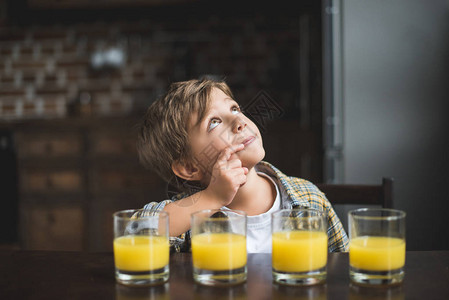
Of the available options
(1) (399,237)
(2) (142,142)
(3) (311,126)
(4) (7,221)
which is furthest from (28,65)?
(1) (399,237)

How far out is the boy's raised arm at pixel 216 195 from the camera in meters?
1.01

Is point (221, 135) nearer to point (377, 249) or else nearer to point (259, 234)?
point (259, 234)

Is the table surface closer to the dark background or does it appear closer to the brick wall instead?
the dark background

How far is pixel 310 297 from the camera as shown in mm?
655

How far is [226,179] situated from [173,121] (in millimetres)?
271

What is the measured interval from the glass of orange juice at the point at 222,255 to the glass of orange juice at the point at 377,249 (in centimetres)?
16

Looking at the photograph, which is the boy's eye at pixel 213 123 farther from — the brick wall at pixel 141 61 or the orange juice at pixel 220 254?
the brick wall at pixel 141 61

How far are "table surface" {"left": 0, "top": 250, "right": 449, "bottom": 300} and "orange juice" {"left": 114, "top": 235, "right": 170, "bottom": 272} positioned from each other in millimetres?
30

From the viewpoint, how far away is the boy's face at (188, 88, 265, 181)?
111 centimetres

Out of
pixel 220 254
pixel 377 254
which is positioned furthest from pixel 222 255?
pixel 377 254

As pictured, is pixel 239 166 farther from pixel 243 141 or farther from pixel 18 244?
pixel 18 244

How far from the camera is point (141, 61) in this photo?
12.1ft

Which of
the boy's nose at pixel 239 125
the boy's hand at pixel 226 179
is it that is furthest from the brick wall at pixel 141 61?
the boy's hand at pixel 226 179

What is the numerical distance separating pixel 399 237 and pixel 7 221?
323cm
